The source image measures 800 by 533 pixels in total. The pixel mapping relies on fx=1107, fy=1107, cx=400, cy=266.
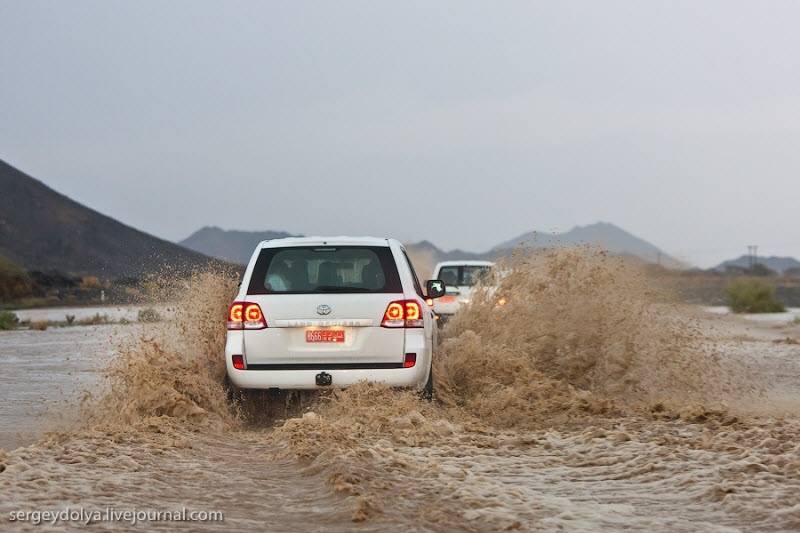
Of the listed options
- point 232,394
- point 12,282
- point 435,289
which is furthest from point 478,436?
point 12,282

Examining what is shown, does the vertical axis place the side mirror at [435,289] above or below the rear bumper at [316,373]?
→ above

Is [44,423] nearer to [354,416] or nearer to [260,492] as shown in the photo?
[354,416]

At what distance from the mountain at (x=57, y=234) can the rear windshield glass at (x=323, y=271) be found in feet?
351

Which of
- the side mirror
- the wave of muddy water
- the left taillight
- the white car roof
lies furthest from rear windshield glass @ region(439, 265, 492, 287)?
the left taillight

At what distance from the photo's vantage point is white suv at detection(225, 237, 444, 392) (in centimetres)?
989

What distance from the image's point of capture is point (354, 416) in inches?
374

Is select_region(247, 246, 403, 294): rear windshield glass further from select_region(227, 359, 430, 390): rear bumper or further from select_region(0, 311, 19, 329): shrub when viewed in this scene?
select_region(0, 311, 19, 329): shrub

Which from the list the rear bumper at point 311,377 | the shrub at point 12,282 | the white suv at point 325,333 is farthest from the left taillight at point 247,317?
the shrub at point 12,282

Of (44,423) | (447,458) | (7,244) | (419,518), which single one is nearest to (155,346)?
(44,423)

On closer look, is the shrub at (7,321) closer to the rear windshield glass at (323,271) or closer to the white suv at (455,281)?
the white suv at (455,281)

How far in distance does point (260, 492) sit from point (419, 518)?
1313 mm

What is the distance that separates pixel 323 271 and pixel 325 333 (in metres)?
0.77

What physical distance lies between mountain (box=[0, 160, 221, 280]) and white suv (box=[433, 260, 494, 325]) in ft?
317

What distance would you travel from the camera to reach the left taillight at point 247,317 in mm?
9984
